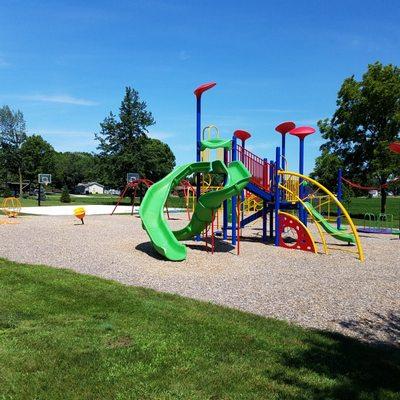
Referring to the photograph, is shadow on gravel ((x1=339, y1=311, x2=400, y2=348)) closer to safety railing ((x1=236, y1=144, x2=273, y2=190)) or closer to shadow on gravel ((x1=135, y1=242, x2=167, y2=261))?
shadow on gravel ((x1=135, y1=242, x2=167, y2=261))

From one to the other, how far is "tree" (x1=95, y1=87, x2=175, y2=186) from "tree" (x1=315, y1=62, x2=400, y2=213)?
58.2ft

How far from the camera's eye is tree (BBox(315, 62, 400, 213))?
31.8 meters

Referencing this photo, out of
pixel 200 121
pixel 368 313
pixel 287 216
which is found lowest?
pixel 368 313

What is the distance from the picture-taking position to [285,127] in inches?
640

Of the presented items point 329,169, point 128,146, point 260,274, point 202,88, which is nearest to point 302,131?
point 202,88

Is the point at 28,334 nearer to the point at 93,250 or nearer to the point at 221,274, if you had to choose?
the point at 221,274

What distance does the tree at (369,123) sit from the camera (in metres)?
31.8

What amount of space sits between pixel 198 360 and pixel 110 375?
33.8 inches

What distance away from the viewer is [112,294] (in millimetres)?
7066

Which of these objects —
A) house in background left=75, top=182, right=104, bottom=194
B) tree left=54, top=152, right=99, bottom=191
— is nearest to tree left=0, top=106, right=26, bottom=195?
tree left=54, top=152, right=99, bottom=191

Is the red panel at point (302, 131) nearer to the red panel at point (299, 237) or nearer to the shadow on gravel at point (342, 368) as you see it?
the red panel at point (299, 237)

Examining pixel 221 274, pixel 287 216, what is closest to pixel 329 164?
pixel 287 216

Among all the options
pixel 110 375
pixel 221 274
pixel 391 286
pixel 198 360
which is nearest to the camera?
pixel 110 375

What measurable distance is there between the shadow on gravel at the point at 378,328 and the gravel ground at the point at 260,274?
0.01 meters
